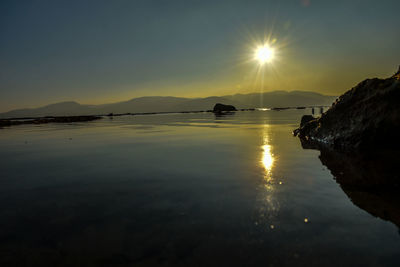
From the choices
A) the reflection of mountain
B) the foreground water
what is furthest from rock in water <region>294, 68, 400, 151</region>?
the foreground water

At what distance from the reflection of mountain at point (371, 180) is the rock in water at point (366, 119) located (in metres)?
1.29

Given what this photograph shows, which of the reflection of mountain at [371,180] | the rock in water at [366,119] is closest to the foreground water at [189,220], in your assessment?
the reflection of mountain at [371,180]

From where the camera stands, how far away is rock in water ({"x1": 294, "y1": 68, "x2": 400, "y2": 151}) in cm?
962

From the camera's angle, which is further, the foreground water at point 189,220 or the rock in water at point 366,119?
the rock in water at point 366,119

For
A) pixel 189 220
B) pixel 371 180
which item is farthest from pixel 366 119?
pixel 189 220

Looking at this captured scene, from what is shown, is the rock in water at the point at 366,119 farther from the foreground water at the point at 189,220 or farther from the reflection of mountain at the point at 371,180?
the foreground water at the point at 189,220

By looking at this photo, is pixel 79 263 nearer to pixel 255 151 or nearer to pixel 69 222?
pixel 69 222

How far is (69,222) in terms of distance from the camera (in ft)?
13.5

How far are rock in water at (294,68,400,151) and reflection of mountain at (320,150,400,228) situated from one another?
1291mm

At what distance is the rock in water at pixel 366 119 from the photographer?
9.62 metres

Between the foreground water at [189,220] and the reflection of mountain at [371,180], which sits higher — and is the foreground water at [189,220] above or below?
below

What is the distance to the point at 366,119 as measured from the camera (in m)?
10.4

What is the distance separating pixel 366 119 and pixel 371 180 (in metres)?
5.75

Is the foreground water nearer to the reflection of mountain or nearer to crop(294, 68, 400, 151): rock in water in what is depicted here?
the reflection of mountain
